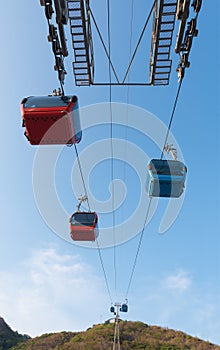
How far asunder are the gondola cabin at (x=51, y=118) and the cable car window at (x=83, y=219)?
13.8 feet

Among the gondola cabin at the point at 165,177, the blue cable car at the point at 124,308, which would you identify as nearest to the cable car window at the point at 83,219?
the gondola cabin at the point at 165,177

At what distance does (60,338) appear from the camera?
152ft

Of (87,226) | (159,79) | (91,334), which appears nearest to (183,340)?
(91,334)

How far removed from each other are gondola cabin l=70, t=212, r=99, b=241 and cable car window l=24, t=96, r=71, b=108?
4.80 meters

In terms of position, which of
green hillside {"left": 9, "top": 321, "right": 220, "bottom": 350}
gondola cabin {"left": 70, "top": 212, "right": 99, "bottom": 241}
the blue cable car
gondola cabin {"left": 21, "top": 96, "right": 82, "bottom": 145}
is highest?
gondola cabin {"left": 21, "top": 96, "right": 82, "bottom": 145}

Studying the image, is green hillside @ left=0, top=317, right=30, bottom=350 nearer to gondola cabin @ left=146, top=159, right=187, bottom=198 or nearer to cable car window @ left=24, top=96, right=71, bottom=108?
gondola cabin @ left=146, top=159, right=187, bottom=198

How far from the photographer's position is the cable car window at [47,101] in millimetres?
5617

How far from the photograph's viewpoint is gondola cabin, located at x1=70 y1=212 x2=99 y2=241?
9.67 metres

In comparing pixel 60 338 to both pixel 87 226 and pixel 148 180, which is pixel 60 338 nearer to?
pixel 87 226

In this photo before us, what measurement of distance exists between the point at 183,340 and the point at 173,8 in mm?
49689

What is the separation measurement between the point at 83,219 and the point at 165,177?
3647 millimetres

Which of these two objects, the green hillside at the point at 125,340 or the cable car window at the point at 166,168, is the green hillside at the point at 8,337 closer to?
the green hillside at the point at 125,340

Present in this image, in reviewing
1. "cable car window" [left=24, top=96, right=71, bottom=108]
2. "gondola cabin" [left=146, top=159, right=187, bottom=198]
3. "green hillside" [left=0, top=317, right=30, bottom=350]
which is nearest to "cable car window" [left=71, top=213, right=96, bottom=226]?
"gondola cabin" [left=146, top=159, right=187, bottom=198]

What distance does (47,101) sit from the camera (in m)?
5.71
